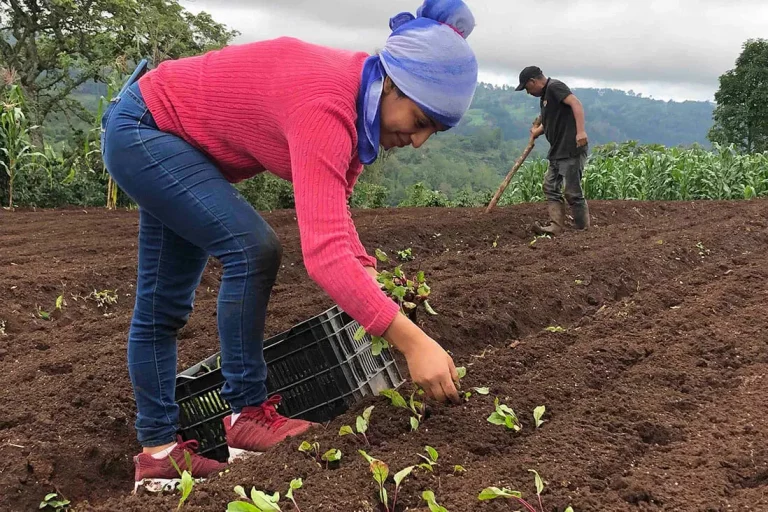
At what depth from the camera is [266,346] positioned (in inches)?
99.9

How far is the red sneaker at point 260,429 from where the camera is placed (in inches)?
89.4

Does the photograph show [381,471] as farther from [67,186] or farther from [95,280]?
[67,186]

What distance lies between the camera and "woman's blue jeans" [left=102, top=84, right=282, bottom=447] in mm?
2088

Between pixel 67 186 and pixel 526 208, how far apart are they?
7.23 metres

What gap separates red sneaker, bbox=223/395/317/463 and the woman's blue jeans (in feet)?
0.13

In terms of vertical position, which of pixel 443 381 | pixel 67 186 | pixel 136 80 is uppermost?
pixel 136 80

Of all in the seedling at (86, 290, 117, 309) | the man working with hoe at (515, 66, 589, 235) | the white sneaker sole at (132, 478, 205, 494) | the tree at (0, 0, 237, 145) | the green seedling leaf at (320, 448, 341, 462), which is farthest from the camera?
the tree at (0, 0, 237, 145)

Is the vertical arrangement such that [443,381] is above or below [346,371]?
above

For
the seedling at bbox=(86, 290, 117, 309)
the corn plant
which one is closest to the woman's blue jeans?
the seedling at bbox=(86, 290, 117, 309)

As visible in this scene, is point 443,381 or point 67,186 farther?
point 67,186

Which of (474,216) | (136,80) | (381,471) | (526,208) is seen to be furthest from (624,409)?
(526,208)

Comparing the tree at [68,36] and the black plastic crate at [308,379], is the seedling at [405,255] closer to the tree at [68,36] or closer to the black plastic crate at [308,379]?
the black plastic crate at [308,379]

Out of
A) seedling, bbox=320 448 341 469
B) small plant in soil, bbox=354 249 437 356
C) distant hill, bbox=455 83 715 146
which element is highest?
distant hill, bbox=455 83 715 146

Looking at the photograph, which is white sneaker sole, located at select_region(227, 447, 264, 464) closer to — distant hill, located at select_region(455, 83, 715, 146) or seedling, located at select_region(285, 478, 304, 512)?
seedling, located at select_region(285, 478, 304, 512)
